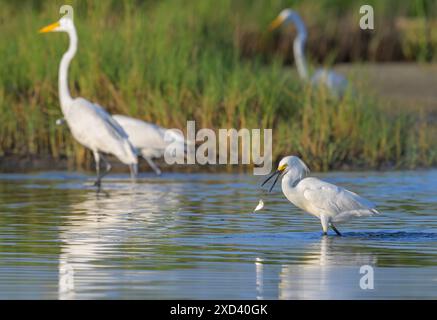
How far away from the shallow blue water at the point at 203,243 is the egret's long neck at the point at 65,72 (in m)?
1.15

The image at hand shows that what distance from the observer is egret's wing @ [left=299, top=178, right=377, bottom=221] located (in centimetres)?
931

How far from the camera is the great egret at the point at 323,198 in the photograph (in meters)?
9.32

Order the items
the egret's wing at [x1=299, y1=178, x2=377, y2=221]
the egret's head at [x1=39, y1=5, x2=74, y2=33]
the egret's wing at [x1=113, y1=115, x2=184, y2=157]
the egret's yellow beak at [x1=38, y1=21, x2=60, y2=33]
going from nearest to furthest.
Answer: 1. the egret's wing at [x1=299, y1=178, x2=377, y2=221]
2. the egret's wing at [x1=113, y1=115, x2=184, y2=157]
3. the egret's head at [x1=39, y1=5, x2=74, y2=33]
4. the egret's yellow beak at [x1=38, y1=21, x2=60, y2=33]

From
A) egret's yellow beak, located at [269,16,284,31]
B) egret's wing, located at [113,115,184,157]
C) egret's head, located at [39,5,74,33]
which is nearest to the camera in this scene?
egret's wing, located at [113,115,184,157]

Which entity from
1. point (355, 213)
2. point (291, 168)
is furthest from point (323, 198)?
point (291, 168)

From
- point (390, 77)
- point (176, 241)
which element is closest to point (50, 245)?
point (176, 241)

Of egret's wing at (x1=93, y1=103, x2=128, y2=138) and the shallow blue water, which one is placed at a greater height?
egret's wing at (x1=93, y1=103, x2=128, y2=138)

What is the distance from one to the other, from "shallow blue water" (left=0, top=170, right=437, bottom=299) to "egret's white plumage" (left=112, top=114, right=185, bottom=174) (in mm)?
875

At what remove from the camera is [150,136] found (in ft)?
46.2

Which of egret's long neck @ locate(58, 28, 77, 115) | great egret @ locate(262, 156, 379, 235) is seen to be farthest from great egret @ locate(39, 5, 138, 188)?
great egret @ locate(262, 156, 379, 235)

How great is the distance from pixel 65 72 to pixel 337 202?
18.8 feet

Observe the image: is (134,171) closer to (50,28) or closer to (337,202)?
(50,28)

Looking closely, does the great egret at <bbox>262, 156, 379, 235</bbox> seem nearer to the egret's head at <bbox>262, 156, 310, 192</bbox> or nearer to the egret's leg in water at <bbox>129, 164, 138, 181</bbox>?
the egret's head at <bbox>262, 156, 310, 192</bbox>

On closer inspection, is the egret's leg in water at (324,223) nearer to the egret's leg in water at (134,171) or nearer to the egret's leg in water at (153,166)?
the egret's leg in water at (134,171)
